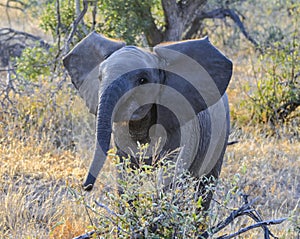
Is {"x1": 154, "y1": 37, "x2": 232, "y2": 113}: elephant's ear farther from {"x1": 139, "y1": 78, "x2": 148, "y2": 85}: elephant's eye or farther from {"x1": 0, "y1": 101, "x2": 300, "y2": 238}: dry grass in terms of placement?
{"x1": 0, "y1": 101, "x2": 300, "y2": 238}: dry grass

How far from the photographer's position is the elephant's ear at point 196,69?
3031 mm

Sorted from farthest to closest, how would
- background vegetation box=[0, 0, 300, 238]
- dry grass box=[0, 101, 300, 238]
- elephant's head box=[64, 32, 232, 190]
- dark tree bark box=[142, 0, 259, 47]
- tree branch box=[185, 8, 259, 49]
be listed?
tree branch box=[185, 8, 259, 49] → dark tree bark box=[142, 0, 259, 47] → background vegetation box=[0, 0, 300, 238] → dry grass box=[0, 101, 300, 238] → elephant's head box=[64, 32, 232, 190]

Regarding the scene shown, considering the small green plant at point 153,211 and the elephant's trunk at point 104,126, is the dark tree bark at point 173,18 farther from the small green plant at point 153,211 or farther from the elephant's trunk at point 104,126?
the small green plant at point 153,211

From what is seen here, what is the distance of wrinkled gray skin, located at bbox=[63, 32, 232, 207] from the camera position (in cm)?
274

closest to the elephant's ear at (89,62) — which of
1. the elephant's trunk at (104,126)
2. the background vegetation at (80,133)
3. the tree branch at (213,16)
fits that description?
the elephant's trunk at (104,126)

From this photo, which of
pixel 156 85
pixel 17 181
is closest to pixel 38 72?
pixel 17 181

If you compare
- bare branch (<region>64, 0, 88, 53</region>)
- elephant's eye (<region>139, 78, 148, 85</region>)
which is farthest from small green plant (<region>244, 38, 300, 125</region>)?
elephant's eye (<region>139, 78, 148, 85</region>)

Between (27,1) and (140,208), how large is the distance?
628cm

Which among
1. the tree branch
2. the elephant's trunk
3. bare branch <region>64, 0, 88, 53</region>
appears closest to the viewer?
the elephant's trunk

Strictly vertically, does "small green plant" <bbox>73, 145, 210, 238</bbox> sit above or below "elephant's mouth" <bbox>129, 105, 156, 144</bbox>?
below

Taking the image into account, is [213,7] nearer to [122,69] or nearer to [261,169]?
[261,169]

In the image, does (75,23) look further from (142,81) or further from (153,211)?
(153,211)

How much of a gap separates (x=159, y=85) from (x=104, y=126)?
57 centimetres

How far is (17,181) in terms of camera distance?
13.1ft
